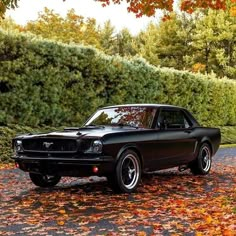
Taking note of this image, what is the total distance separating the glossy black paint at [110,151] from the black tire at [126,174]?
0.38ft

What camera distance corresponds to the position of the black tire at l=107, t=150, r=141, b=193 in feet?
27.1

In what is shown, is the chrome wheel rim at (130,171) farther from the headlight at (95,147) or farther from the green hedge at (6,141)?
the green hedge at (6,141)

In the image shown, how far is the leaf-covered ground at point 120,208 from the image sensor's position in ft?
19.5

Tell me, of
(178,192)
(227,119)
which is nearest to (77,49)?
(178,192)

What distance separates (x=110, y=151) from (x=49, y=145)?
110 centimetres

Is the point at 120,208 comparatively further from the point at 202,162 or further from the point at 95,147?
the point at 202,162

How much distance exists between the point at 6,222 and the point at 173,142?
4379 mm

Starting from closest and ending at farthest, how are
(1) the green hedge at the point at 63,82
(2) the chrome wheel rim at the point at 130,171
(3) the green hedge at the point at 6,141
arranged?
1. (2) the chrome wheel rim at the point at 130,171
2. (3) the green hedge at the point at 6,141
3. (1) the green hedge at the point at 63,82

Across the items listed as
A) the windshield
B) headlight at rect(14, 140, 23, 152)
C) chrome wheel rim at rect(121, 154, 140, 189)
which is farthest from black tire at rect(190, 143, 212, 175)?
headlight at rect(14, 140, 23, 152)

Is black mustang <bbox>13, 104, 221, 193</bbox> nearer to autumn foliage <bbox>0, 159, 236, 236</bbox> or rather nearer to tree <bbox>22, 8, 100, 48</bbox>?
autumn foliage <bbox>0, 159, 236, 236</bbox>

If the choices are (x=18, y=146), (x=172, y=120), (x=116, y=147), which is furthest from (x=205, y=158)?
(x=18, y=146)

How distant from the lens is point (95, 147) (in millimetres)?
8039

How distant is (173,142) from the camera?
983 cm

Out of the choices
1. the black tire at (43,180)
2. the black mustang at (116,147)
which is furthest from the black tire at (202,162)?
the black tire at (43,180)
